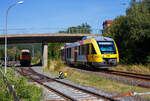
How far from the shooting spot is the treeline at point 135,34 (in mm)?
24594

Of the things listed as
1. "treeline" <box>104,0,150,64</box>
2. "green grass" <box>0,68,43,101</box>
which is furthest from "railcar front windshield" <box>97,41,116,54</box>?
"green grass" <box>0,68,43,101</box>

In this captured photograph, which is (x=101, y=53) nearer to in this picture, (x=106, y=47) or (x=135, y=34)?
(x=106, y=47)

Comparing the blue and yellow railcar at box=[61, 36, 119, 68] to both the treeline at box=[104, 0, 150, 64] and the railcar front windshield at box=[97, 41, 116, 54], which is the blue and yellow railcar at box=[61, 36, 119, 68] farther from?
the treeline at box=[104, 0, 150, 64]

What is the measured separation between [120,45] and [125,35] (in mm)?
3093

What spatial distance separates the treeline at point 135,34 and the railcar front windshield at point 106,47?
5.32 meters

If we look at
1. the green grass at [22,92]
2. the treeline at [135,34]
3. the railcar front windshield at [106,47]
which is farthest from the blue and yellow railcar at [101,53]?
the green grass at [22,92]

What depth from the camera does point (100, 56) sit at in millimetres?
19969

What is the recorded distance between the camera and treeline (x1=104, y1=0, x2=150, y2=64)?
80.7ft

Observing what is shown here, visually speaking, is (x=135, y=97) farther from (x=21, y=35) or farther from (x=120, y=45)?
(x=21, y=35)

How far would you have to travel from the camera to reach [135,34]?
992 inches

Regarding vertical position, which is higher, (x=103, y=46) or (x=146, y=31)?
(x=146, y=31)

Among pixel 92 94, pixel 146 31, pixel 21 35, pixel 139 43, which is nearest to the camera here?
pixel 92 94

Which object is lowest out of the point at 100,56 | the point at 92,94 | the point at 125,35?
the point at 92,94

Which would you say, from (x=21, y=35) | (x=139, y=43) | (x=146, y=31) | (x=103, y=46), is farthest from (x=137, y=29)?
(x=21, y=35)
